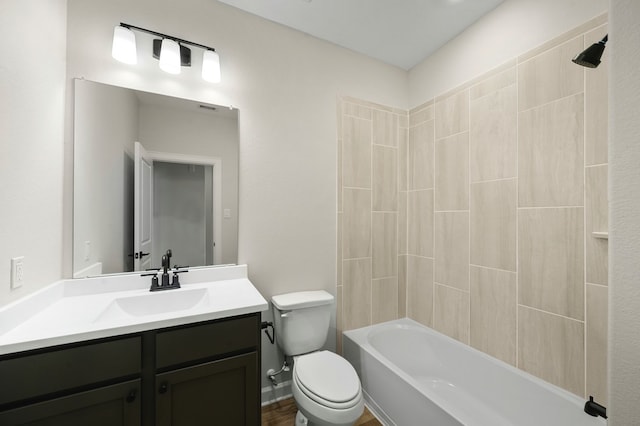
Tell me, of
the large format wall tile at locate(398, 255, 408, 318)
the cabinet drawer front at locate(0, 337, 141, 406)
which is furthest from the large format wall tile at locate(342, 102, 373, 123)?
the cabinet drawer front at locate(0, 337, 141, 406)

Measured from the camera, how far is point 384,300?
7.51 ft

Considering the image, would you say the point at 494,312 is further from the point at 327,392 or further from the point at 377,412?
the point at 327,392

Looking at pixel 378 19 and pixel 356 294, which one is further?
pixel 356 294

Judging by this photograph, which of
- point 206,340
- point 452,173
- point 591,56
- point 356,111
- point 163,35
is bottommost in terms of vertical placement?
point 206,340

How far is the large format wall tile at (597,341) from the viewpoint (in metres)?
1.23

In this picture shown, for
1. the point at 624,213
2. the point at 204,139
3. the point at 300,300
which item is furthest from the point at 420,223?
the point at 204,139

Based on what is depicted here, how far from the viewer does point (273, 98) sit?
185 cm

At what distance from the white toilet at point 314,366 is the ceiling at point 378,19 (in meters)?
1.96

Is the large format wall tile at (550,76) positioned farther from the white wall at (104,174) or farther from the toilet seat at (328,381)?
the white wall at (104,174)

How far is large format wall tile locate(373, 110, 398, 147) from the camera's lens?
2240 mm

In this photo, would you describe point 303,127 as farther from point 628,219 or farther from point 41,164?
point 628,219

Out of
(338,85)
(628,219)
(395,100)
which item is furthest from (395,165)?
(628,219)

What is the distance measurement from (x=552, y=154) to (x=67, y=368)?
2.41 m

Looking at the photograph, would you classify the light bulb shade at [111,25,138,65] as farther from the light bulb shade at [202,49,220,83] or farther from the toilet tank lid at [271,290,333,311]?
the toilet tank lid at [271,290,333,311]
